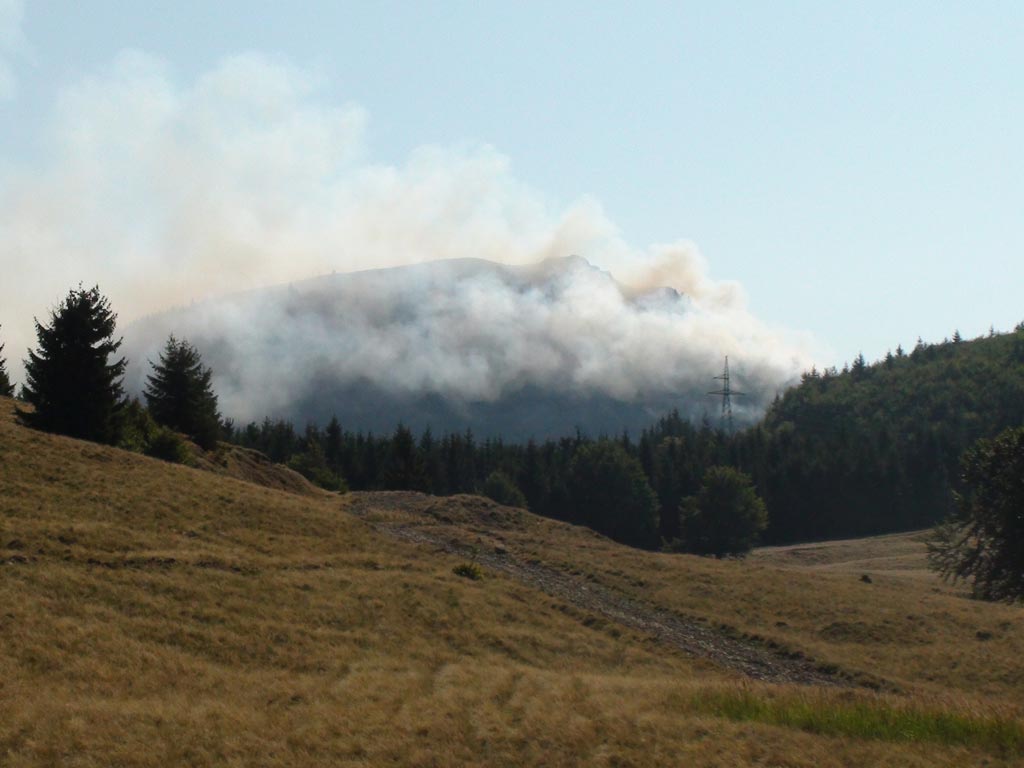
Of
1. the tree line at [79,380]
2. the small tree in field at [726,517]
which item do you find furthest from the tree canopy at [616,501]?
the tree line at [79,380]

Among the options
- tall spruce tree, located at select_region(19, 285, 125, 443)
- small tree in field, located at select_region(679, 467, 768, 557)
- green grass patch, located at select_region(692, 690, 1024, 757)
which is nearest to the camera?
green grass patch, located at select_region(692, 690, 1024, 757)

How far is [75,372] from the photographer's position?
5250 centimetres

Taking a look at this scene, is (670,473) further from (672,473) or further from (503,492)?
(503,492)

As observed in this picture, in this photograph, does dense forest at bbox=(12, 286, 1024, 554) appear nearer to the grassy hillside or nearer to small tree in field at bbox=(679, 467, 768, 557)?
small tree in field at bbox=(679, 467, 768, 557)

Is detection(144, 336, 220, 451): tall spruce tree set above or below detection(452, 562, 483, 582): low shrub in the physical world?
above

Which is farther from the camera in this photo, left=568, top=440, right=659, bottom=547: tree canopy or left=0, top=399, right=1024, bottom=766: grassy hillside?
left=568, top=440, right=659, bottom=547: tree canopy

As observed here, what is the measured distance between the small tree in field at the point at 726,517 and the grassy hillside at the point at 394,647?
6025 cm

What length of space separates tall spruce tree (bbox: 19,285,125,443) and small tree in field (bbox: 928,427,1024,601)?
56396 millimetres

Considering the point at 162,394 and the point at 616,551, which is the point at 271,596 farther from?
the point at 162,394

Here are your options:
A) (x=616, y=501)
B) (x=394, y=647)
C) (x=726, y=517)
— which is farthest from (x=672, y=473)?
(x=394, y=647)

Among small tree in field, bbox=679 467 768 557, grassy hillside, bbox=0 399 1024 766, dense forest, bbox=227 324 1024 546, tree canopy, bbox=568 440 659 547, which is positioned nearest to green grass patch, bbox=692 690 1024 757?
grassy hillside, bbox=0 399 1024 766

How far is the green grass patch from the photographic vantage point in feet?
57.4

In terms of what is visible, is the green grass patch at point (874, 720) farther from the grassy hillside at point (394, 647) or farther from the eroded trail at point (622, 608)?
the eroded trail at point (622, 608)

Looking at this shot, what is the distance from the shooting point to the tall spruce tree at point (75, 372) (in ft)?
170
